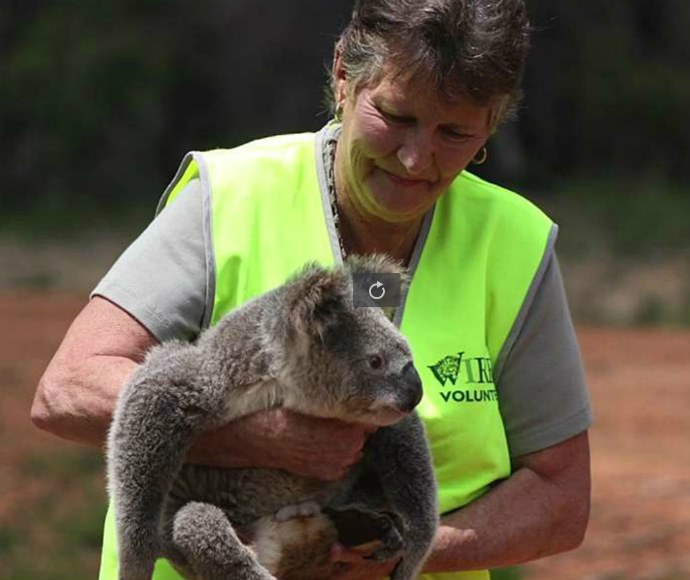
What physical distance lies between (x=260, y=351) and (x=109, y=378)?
340 millimetres

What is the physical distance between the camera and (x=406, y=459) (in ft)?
10.4

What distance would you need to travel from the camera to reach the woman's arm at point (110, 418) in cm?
310

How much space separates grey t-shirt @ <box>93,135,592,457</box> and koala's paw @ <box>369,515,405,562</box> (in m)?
0.51

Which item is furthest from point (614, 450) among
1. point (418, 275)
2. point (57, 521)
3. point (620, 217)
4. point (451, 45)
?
point (620, 217)

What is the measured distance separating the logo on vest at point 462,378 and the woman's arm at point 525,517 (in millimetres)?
226

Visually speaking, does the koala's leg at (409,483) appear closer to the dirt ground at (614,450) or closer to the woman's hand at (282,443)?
the woman's hand at (282,443)

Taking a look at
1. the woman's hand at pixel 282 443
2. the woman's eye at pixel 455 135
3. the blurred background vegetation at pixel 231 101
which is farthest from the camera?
the blurred background vegetation at pixel 231 101

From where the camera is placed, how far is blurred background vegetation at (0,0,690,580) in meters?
21.5

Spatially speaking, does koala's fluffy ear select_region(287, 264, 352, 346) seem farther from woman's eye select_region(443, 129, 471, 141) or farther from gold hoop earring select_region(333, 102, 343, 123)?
gold hoop earring select_region(333, 102, 343, 123)

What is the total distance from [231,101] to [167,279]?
19.7 m

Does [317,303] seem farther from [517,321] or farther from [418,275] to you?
[517,321]

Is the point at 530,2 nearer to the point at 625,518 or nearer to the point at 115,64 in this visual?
the point at 115,64

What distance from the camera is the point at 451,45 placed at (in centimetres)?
326

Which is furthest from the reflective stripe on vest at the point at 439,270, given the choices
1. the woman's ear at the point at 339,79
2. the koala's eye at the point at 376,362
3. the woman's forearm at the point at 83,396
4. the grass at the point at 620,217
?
the grass at the point at 620,217
